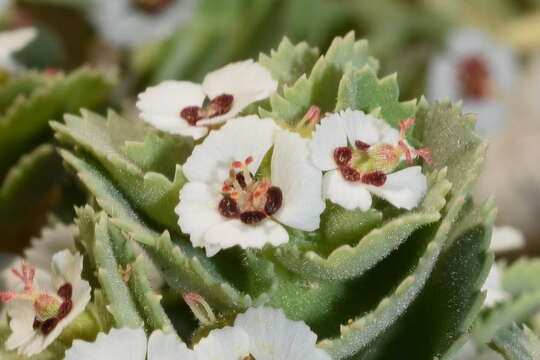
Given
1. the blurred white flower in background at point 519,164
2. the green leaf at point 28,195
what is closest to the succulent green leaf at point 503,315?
the green leaf at point 28,195

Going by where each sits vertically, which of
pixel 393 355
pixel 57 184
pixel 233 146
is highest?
pixel 233 146

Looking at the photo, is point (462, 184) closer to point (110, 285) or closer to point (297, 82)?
point (297, 82)

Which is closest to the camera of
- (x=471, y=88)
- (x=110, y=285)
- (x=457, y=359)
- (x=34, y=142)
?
(x=110, y=285)

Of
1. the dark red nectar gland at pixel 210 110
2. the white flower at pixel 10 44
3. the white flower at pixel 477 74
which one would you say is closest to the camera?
the dark red nectar gland at pixel 210 110

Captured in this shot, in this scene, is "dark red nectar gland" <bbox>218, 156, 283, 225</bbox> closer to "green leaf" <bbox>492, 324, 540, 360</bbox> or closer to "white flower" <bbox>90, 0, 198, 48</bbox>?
"green leaf" <bbox>492, 324, 540, 360</bbox>

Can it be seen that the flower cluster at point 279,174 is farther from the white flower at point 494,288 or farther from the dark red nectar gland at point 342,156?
the white flower at point 494,288

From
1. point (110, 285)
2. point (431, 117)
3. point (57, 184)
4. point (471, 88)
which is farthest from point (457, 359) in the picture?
point (471, 88)

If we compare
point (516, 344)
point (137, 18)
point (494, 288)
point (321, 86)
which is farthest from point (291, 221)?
point (137, 18)
